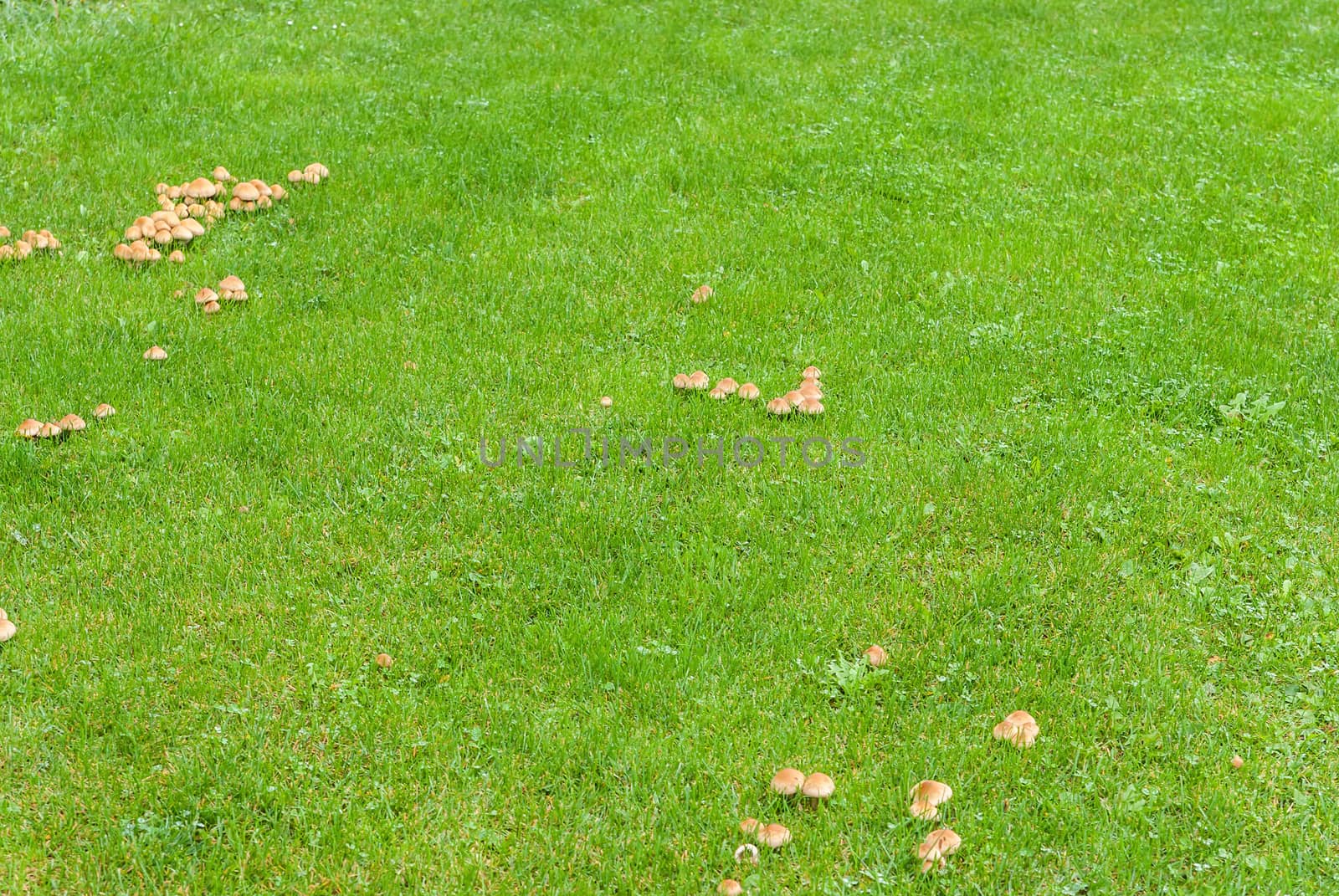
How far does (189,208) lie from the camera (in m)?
7.54

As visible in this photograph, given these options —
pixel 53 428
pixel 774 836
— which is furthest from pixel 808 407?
pixel 53 428

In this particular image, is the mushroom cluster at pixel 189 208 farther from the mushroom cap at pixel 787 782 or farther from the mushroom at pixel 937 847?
the mushroom at pixel 937 847

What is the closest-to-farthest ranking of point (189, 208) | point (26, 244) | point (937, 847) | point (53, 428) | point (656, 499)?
point (937, 847), point (656, 499), point (53, 428), point (26, 244), point (189, 208)

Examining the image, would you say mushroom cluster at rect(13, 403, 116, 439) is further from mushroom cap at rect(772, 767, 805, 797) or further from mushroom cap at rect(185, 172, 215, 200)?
mushroom cap at rect(772, 767, 805, 797)

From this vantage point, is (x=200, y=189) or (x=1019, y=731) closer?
(x=1019, y=731)

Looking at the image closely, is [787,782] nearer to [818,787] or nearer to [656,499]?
[818,787]

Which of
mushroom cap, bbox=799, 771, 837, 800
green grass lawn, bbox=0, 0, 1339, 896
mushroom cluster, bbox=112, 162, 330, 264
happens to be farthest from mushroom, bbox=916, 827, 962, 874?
mushroom cluster, bbox=112, 162, 330, 264

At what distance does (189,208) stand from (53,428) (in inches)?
98.1

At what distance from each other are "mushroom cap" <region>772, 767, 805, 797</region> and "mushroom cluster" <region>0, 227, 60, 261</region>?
571 centimetres

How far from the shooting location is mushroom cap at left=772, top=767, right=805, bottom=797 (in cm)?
380

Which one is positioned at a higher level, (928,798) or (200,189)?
(200,189)

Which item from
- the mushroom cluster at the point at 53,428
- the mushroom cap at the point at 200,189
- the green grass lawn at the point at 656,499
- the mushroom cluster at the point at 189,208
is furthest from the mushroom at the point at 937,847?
the mushroom cap at the point at 200,189

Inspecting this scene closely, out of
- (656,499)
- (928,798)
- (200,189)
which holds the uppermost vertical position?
(200,189)

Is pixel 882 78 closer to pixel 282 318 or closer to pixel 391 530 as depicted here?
pixel 282 318
